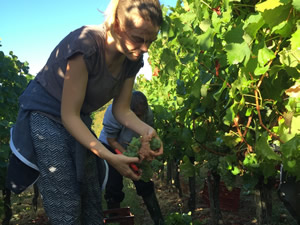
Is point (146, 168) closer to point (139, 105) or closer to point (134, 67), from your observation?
point (134, 67)

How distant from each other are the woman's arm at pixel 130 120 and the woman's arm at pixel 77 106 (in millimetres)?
281

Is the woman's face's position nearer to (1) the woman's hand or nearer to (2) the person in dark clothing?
(1) the woman's hand

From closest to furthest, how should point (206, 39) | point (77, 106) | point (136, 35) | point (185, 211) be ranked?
point (136, 35) < point (77, 106) < point (206, 39) < point (185, 211)

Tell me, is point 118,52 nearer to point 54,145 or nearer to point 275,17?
point 54,145

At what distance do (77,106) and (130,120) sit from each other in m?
0.50

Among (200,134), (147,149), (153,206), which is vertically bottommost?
(153,206)

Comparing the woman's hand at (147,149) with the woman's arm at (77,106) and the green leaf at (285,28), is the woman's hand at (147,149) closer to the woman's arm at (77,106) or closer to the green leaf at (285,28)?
the woman's arm at (77,106)

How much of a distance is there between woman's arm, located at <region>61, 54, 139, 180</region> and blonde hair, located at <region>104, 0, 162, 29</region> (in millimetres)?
260

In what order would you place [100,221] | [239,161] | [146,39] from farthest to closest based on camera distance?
[239,161] → [100,221] → [146,39]

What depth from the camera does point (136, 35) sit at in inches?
61.0

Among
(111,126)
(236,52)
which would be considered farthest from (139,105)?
(236,52)

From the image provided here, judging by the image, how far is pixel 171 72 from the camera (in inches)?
83.5

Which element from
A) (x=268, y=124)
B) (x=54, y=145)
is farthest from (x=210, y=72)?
(x=54, y=145)

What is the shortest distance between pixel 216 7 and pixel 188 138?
1.13m
